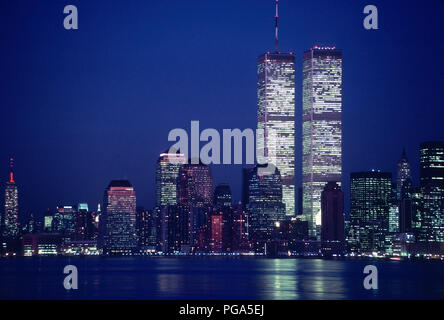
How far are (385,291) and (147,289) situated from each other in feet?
81.4

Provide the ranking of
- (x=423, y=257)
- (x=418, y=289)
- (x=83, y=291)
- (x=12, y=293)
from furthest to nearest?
(x=423, y=257) < (x=418, y=289) < (x=83, y=291) < (x=12, y=293)

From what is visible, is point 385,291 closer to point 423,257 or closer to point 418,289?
point 418,289

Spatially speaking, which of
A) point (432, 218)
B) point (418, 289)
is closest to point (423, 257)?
point (432, 218)

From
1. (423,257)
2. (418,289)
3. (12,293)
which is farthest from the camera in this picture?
(423,257)
